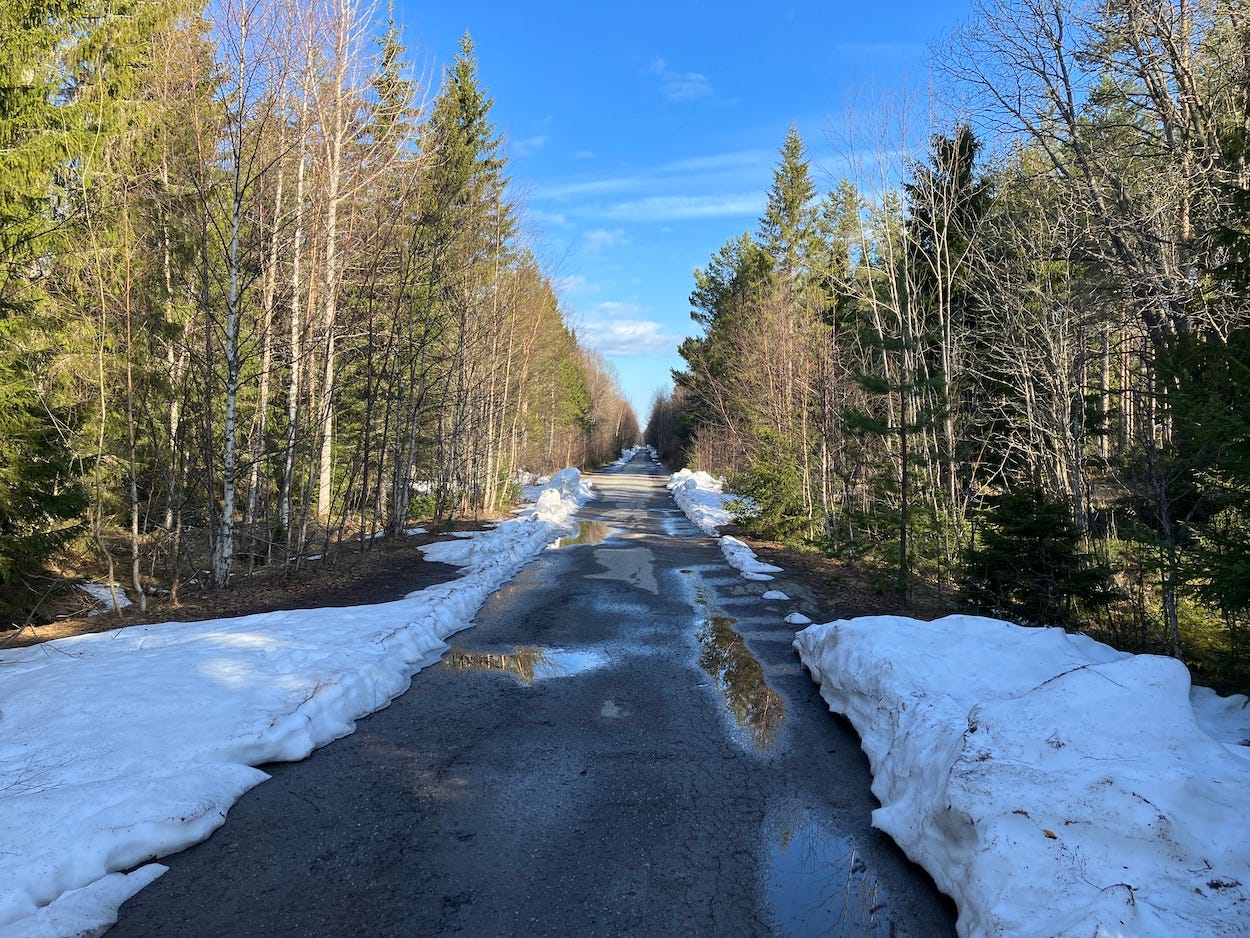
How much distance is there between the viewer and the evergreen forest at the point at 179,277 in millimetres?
7883

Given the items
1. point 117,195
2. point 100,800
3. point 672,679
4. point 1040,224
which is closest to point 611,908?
point 100,800

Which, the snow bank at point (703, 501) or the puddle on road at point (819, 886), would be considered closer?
the puddle on road at point (819, 886)

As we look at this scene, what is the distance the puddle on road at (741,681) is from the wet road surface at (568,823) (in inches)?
1.3

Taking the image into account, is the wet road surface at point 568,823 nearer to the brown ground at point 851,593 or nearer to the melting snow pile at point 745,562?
the brown ground at point 851,593

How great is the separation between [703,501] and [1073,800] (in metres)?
23.5

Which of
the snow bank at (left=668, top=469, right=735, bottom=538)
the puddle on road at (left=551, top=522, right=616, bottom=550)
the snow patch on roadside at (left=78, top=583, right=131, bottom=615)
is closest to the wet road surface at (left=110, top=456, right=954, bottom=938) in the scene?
the snow patch on roadside at (left=78, top=583, right=131, bottom=615)

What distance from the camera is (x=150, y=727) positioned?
178 inches

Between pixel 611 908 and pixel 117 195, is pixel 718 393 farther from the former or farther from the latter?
pixel 611 908

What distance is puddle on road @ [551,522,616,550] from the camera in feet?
54.7

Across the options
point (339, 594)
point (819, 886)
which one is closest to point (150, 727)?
point (819, 886)

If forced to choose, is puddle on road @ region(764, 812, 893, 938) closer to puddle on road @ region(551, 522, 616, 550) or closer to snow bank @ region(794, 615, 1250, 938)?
snow bank @ region(794, 615, 1250, 938)

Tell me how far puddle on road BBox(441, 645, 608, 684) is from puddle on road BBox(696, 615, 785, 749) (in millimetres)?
1240

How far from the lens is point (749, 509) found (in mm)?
18656

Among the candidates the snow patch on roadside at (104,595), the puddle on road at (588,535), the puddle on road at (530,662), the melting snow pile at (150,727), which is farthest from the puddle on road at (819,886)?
the puddle on road at (588,535)
